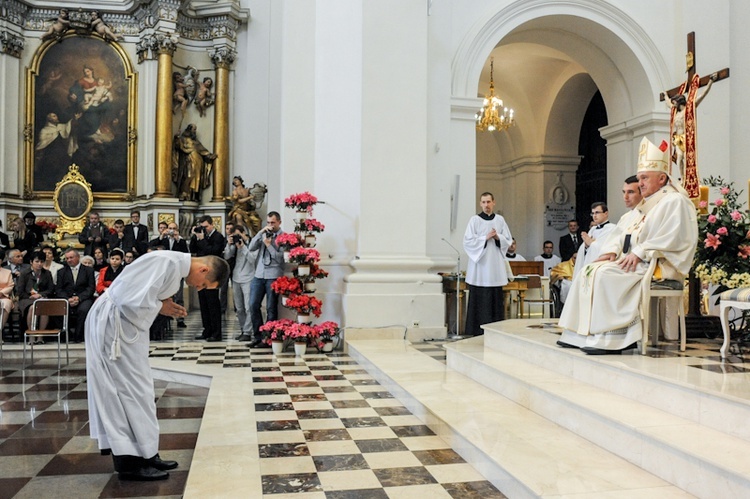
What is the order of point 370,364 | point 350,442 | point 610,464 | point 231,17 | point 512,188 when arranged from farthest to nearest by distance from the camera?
point 512,188 → point 231,17 → point 370,364 → point 350,442 → point 610,464

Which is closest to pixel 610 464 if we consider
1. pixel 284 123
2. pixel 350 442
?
pixel 350 442

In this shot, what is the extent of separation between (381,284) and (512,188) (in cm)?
975

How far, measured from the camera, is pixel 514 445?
346 cm

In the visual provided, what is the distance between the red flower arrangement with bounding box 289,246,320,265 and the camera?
738 centimetres

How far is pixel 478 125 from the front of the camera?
13.7 meters

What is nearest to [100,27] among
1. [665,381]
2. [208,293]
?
[208,293]

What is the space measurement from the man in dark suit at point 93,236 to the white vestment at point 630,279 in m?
9.05

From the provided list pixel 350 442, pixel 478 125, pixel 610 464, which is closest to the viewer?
pixel 610 464

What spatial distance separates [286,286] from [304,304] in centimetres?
28

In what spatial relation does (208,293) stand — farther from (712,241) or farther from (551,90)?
(551,90)

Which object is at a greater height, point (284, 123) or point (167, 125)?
point (167, 125)

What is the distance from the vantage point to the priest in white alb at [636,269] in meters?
4.62

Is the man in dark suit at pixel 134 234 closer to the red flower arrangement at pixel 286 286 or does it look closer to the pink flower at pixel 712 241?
the red flower arrangement at pixel 286 286

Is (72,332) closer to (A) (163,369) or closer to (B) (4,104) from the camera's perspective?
(A) (163,369)
